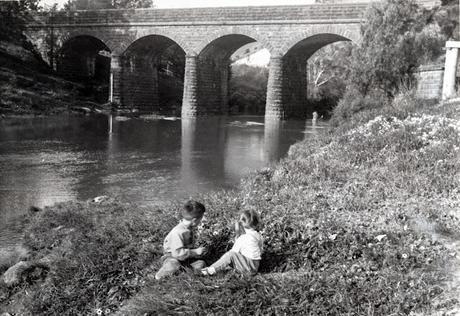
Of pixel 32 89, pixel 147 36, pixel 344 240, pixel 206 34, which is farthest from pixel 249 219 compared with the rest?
pixel 147 36

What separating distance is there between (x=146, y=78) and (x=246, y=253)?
3562 cm

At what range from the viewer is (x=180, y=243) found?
208 inches

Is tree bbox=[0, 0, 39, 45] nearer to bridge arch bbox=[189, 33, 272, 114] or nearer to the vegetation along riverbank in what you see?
bridge arch bbox=[189, 33, 272, 114]

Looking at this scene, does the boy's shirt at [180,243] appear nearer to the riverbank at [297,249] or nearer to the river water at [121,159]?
the riverbank at [297,249]

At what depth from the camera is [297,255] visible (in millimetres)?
5395

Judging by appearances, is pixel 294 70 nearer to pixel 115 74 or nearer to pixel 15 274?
pixel 115 74

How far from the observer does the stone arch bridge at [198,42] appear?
101 ft

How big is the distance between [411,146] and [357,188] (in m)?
2.55

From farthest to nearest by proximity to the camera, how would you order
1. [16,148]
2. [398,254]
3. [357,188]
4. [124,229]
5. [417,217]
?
[16,148] → [357,188] → [124,229] → [417,217] → [398,254]

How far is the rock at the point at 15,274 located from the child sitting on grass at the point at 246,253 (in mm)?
2399

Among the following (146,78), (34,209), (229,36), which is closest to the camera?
(34,209)

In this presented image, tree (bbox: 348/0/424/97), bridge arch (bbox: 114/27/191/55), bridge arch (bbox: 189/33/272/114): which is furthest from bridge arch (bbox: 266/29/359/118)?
tree (bbox: 348/0/424/97)

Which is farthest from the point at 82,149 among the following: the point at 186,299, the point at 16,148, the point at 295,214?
the point at 186,299

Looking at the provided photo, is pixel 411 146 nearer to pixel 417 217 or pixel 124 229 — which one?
pixel 417 217
